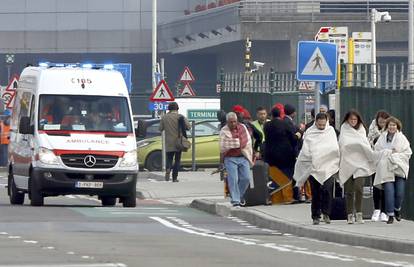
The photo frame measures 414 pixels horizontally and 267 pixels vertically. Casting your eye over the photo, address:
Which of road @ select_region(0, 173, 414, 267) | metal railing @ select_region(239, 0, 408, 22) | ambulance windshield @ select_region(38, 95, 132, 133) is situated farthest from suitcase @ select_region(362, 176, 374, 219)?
metal railing @ select_region(239, 0, 408, 22)

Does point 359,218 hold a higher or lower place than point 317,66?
lower

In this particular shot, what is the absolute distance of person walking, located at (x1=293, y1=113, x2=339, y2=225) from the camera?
72.1 ft

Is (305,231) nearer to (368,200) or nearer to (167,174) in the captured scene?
(368,200)

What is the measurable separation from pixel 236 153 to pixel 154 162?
16.6 meters

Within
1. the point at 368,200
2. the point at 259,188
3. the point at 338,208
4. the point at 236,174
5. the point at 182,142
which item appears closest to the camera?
the point at 338,208

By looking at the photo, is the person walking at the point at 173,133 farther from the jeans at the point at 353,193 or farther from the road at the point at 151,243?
the jeans at the point at 353,193

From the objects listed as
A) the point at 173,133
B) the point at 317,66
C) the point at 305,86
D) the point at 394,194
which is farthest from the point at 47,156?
the point at 305,86

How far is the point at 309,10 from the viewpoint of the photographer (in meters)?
66.5

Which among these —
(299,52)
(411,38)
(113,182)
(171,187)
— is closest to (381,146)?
(299,52)

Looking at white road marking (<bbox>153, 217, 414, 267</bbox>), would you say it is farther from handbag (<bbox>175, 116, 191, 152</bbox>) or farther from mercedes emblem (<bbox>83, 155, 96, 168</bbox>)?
handbag (<bbox>175, 116, 191, 152</bbox>)

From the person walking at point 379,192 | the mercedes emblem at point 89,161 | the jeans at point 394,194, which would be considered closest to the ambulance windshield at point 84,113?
the mercedes emblem at point 89,161

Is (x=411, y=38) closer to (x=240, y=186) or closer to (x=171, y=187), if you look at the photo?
(x=171, y=187)

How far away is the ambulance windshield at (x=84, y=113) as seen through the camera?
2742cm

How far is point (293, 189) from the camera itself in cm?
2664
